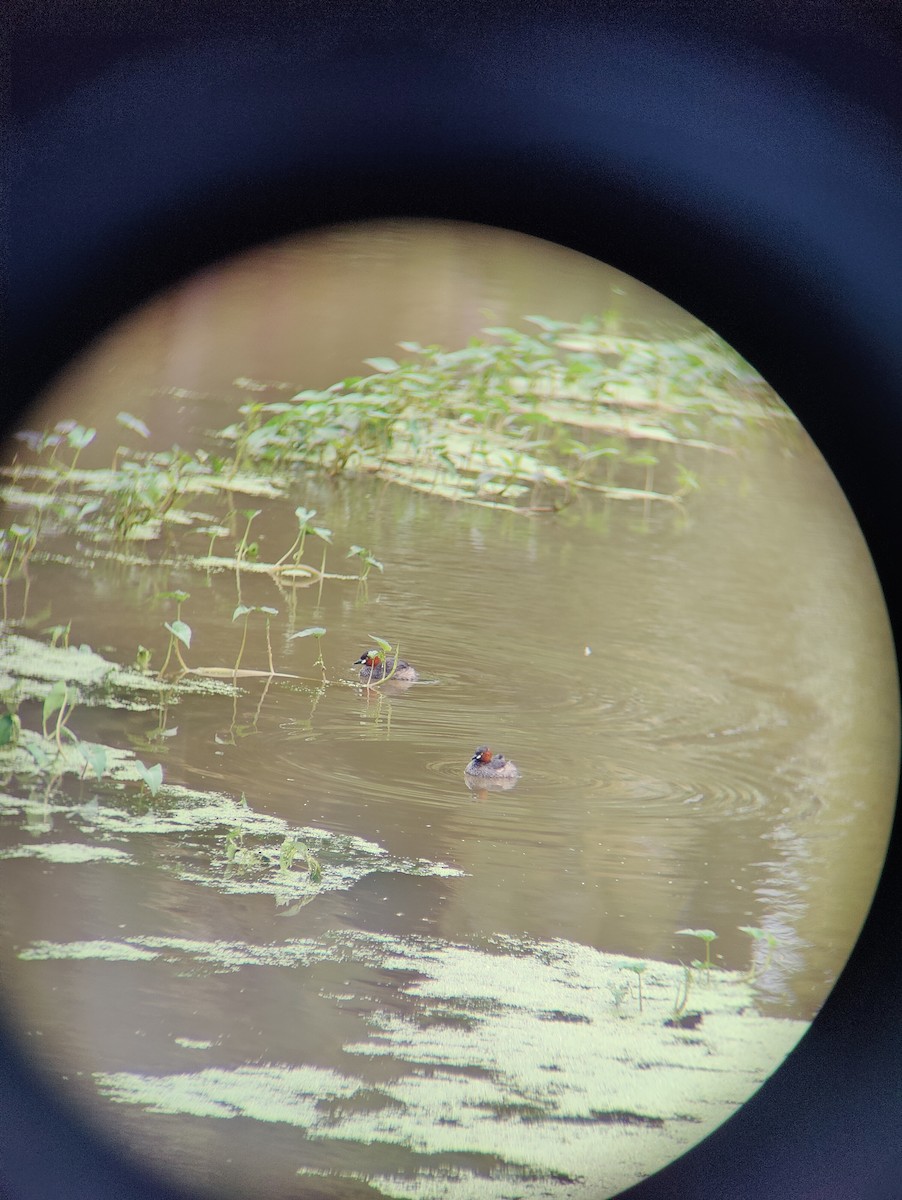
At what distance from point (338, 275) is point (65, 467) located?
61 centimetres

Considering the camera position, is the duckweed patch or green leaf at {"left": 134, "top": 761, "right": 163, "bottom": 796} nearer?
the duckweed patch

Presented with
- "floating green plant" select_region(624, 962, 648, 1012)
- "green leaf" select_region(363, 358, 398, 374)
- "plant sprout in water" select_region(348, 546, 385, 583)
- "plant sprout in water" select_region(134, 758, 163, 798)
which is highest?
"green leaf" select_region(363, 358, 398, 374)

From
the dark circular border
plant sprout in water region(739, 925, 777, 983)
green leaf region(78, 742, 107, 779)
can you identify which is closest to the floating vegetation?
green leaf region(78, 742, 107, 779)

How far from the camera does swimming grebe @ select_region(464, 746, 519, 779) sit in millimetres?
1291

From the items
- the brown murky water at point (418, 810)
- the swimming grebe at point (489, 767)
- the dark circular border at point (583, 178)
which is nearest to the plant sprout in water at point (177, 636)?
the brown murky water at point (418, 810)

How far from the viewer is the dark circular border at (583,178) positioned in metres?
0.73

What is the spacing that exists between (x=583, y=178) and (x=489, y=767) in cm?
73

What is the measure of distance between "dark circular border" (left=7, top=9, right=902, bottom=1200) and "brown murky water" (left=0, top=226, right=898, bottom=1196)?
9cm

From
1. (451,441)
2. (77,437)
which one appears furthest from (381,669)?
(451,441)

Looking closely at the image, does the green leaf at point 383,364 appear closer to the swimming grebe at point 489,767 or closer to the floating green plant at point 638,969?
the swimming grebe at point 489,767

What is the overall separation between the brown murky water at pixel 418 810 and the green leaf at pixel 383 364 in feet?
0.05

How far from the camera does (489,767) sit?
1.30 m

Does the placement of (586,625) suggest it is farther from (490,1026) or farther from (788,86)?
(788,86)

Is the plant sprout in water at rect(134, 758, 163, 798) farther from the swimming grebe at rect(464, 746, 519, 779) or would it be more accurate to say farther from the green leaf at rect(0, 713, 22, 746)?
the swimming grebe at rect(464, 746, 519, 779)
